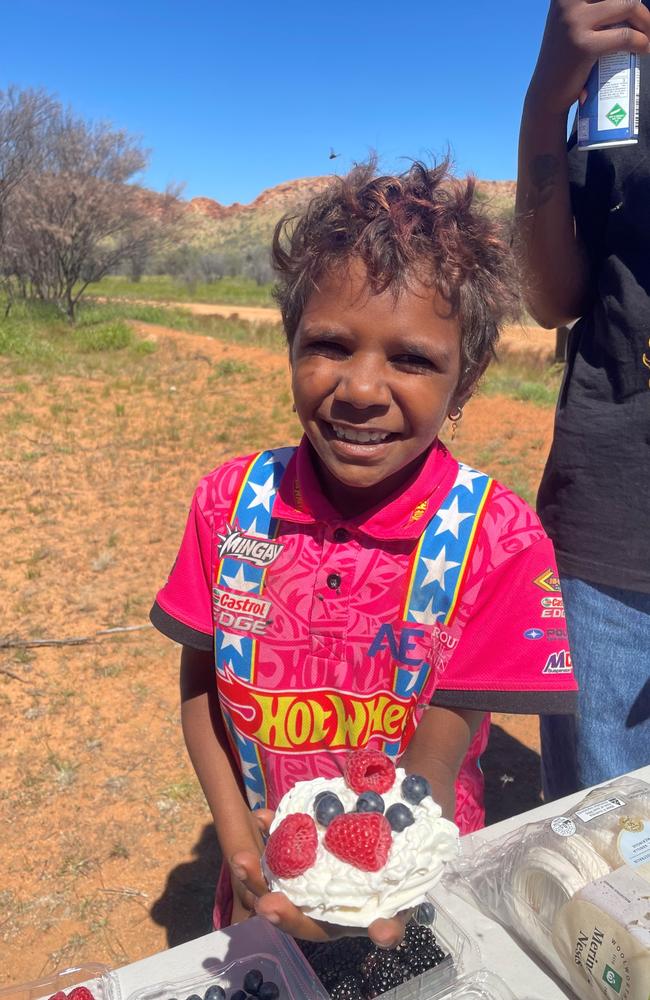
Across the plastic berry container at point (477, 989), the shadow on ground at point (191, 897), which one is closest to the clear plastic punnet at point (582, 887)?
the plastic berry container at point (477, 989)

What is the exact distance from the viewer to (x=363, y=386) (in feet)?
4.21

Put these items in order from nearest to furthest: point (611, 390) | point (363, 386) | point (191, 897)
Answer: point (363, 386) < point (611, 390) < point (191, 897)

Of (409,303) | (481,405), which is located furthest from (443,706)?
(481,405)

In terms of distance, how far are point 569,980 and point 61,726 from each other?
3215mm

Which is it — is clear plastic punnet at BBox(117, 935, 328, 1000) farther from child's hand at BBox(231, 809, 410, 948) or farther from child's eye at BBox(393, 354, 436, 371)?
child's eye at BBox(393, 354, 436, 371)

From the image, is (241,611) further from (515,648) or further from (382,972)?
(382,972)

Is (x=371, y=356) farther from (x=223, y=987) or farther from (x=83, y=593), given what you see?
(x=83, y=593)

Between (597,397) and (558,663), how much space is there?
0.72 meters

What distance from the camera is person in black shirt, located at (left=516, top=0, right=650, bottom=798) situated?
68.2 inches

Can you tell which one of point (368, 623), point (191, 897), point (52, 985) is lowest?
point (191, 897)

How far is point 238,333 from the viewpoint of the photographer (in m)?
16.7

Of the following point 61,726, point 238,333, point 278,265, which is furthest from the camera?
point 238,333

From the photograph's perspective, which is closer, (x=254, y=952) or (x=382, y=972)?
(x=382, y=972)

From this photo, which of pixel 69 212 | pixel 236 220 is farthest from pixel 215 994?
pixel 236 220
